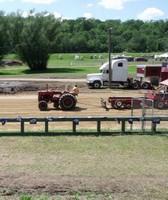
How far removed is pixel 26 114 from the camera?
25.7 m

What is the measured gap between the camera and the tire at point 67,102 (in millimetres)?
27047

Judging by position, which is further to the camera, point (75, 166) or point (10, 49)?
point (10, 49)

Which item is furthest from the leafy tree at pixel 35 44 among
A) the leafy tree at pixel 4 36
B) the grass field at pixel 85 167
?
the grass field at pixel 85 167

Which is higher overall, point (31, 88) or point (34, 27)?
point (34, 27)

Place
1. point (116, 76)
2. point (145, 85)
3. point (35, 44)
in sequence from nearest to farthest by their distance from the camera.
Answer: point (145, 85)
point (116, 76)
point (35, 44)

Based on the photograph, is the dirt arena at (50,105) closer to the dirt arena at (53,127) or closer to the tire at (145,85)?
the dirt arena at (53,127)

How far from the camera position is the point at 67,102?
2719cm

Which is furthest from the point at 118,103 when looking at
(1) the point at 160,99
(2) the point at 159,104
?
(2) the point at 159,104

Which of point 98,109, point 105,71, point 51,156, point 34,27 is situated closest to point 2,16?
point 34,27

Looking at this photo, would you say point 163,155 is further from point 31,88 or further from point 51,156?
point 31,88

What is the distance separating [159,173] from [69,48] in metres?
170

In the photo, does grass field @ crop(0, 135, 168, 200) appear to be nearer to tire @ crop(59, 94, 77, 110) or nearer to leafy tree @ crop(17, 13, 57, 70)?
tire @ crop(59, 94, 77, 110)

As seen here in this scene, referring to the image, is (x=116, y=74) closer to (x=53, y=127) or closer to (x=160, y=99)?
(x=160, y=99)

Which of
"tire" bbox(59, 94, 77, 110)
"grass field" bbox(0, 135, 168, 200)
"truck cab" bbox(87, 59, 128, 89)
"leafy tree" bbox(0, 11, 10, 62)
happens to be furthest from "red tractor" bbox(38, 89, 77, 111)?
"leafy tree" bbox(0, 11, 10, 62)
